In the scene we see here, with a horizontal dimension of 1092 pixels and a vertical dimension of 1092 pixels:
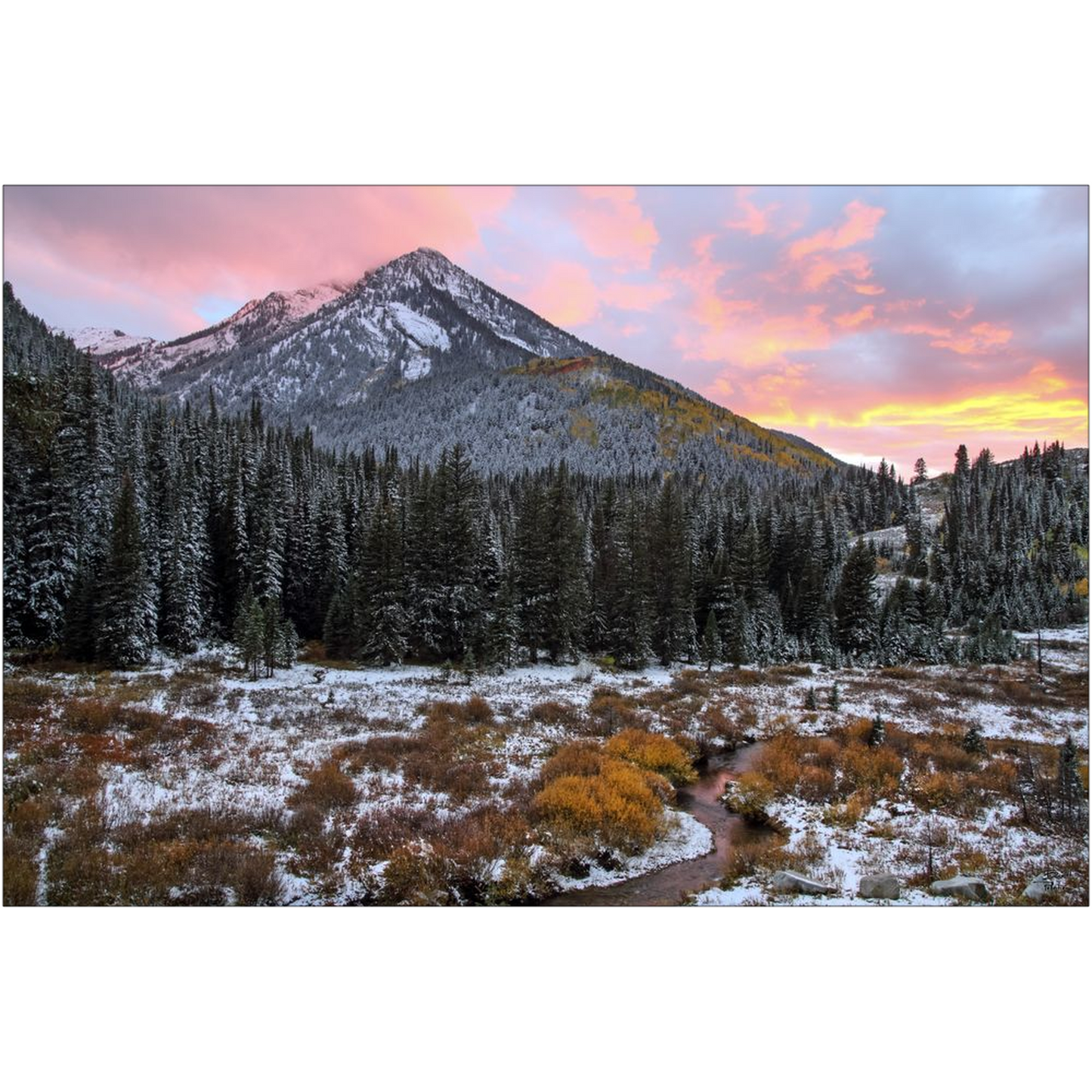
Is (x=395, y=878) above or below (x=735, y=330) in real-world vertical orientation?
below

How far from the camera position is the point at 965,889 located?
341 inches

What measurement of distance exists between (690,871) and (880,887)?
3.04 m

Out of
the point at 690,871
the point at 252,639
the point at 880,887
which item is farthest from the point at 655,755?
the point at 252,639

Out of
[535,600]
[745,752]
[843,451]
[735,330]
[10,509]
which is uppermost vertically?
[735,330]

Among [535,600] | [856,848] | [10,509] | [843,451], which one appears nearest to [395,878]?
[856,848]

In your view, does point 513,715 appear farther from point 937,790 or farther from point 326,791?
point 937,790

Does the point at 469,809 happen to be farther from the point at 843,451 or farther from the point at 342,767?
Answer: the point at 843,451

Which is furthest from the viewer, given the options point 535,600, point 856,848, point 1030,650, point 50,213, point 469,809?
point 535,600

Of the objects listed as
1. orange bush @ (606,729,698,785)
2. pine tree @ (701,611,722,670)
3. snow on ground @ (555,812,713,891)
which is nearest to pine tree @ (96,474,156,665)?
orange bush @ (606,729,698,785)

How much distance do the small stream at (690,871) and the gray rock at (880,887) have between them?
2248mm

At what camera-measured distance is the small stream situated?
9.52m

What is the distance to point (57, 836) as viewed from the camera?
29.2ft

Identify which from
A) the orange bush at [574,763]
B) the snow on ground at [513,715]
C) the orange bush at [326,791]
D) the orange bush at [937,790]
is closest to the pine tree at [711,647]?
the snow on ground at [513,715]

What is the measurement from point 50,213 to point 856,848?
58.4ft
